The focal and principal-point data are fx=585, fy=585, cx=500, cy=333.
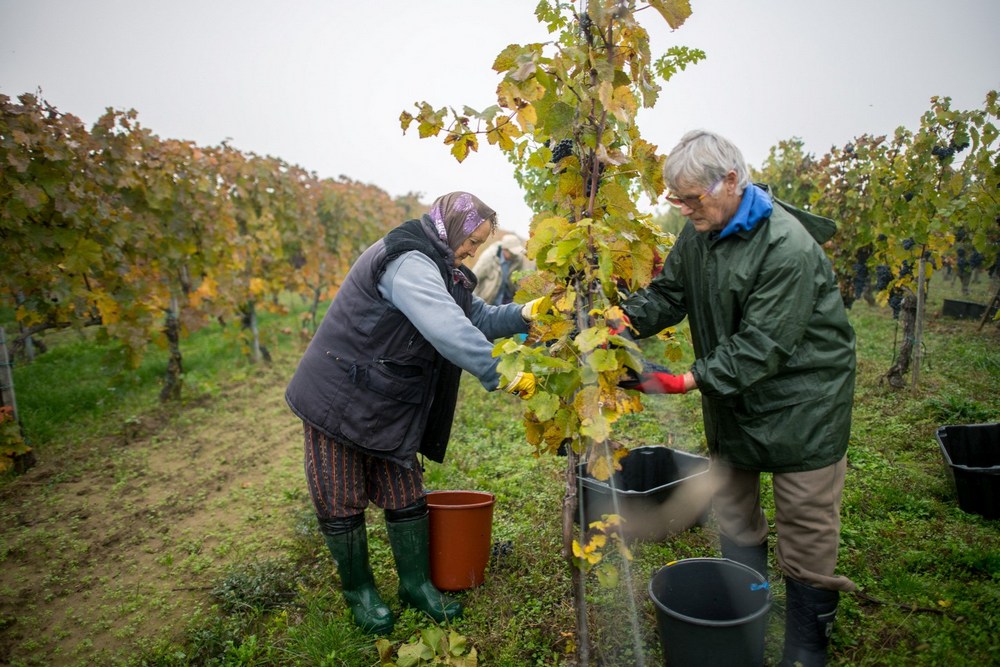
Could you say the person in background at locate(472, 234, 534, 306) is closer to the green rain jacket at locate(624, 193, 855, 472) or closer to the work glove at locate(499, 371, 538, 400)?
the green rain jacket at locate(624, 193, 855, 472)

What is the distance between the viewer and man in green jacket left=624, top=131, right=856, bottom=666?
6.39 ft

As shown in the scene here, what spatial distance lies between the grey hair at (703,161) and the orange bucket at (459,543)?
1.63 meters

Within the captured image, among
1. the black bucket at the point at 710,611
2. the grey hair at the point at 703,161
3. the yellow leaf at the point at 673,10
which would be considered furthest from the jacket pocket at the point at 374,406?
the yellow leaf at the point at 673,10

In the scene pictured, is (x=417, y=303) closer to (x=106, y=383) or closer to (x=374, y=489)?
(x=374, y=489)

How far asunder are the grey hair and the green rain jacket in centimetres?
22

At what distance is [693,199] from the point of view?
2045mm

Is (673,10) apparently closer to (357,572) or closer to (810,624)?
(810,624)

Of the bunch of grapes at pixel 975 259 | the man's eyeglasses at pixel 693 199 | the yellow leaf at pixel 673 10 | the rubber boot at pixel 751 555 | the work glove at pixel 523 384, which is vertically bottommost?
the rubber boot at pixel 751 555

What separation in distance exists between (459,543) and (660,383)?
128cm

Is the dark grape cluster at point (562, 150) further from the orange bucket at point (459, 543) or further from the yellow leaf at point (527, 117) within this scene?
the orange bucket at point (459, 543)

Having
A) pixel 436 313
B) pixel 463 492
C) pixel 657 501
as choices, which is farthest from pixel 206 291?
pixel 657 501

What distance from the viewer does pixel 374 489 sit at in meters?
2.73

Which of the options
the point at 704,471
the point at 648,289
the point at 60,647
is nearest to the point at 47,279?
the point at 60,647

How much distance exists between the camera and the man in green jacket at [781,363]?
1947 mm
